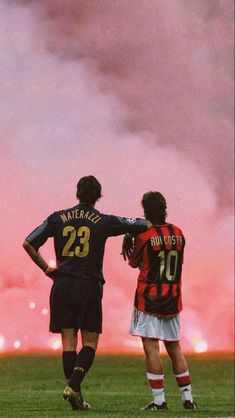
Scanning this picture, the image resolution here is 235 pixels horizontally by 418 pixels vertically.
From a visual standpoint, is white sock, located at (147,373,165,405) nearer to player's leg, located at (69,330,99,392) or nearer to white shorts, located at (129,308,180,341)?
white shorts, located at (129,308,180,341)

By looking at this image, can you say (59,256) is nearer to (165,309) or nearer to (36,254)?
(36,254)

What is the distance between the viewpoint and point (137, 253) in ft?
29.6

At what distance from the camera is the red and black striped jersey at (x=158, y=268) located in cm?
898

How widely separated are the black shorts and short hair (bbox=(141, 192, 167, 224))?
0.78 meters

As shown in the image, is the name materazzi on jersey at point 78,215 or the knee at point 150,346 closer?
the name materazzi on jersey at point 78,215

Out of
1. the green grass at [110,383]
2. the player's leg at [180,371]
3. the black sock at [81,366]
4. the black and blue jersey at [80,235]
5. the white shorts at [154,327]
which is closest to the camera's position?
the black sock at [81,366]

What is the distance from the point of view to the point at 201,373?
20359mm

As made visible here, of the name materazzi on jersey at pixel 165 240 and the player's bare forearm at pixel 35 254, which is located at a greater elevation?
the name materazzi on jersey at pixel 165 240

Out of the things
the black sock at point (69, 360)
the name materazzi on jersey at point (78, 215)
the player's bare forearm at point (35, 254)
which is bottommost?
the black sock at point (69, 360)

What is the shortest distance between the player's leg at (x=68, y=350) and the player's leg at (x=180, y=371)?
87 cm

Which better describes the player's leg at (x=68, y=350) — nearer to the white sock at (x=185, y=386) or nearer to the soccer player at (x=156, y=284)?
the soccer player at (x=156, y=284)

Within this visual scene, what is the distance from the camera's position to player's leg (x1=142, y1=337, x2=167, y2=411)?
8.86m

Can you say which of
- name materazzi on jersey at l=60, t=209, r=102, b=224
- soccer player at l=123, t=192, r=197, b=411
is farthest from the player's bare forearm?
soccer player at l=123, t=192, r=197, b=411

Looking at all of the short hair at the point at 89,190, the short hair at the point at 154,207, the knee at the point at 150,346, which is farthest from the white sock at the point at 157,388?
the short hair at the point at 89,190
